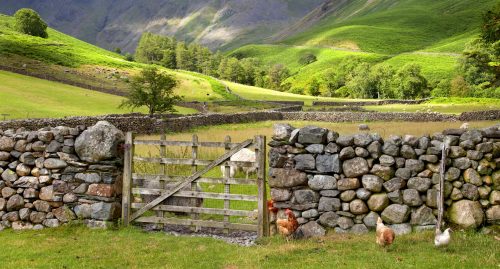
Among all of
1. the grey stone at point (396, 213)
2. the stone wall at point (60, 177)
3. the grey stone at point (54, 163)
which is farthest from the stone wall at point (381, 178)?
the grey stone at point (54, 163)

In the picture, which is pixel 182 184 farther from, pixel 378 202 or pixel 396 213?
pixel 396 213

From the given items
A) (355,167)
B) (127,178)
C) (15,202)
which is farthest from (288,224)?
(15,202)

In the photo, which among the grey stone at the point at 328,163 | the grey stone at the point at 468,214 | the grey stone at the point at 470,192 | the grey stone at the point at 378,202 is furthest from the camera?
the grey stone at the point at 328,163

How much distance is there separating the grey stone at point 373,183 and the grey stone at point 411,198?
1.96 ft

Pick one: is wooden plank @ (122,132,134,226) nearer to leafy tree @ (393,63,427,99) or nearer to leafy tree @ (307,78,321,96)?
leafy tree @ (393,63,427,99)

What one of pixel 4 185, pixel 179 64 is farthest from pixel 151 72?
pixel 179 64

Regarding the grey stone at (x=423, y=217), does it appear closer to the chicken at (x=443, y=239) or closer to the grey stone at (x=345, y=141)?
the chicken at (x=443, y=239)

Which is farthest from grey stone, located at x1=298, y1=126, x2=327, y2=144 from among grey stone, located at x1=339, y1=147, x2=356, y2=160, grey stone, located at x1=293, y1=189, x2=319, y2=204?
grey stone, located at x1=293, y1=189, x2=319, y2=204

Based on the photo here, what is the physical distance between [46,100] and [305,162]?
51.8 m

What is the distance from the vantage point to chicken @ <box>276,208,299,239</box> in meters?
12.1

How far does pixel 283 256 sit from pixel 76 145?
262 inches

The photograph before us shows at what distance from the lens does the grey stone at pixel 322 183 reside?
1232cm

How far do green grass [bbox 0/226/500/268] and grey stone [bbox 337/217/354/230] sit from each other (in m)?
0.32

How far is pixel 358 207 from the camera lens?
1211cm
